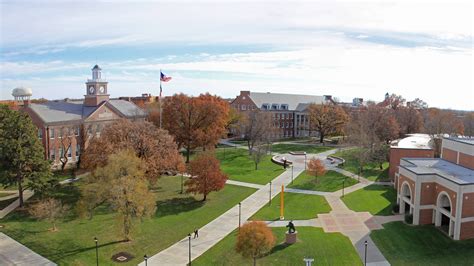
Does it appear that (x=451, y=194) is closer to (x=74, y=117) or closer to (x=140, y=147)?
(x=140, y=147)

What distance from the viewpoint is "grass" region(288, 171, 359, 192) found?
159ft

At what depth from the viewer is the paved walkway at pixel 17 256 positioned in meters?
27.9

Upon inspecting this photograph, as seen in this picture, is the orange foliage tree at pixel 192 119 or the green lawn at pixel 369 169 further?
the orange foliage tree at pixel 192 119

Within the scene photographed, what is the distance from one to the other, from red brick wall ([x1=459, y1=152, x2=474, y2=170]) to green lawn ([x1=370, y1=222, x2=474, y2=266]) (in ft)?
26.7

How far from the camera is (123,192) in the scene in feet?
101

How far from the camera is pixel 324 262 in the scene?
28.0m

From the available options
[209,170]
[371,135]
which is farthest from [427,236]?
[371,135]

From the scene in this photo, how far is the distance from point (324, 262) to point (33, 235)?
24.2 metres

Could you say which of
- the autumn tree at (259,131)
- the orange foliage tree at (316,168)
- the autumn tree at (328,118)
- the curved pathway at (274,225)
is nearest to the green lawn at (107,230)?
the curved pathway at (274,225)

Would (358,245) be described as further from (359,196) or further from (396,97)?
(396,97)

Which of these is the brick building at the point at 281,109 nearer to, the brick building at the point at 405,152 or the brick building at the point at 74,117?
the brick building at the point at 74,117

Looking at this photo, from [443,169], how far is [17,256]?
3812 cm

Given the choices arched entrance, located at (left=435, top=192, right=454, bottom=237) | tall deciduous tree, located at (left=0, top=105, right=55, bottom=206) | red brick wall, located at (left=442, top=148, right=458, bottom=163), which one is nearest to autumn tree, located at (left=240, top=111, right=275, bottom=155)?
red brick wall, located at (left=442, top=148, right=458, bottom=163)

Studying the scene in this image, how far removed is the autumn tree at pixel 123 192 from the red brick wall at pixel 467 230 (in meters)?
25.3
